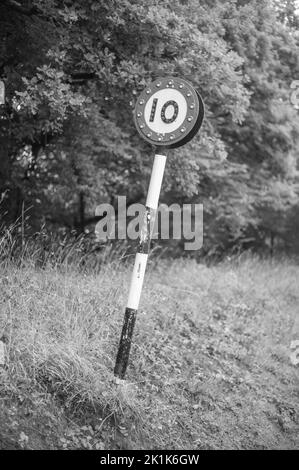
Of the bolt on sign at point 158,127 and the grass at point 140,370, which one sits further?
the bolt on sign at point 158,127

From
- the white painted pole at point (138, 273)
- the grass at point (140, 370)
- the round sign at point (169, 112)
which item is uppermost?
the round sign at point (169, 112)

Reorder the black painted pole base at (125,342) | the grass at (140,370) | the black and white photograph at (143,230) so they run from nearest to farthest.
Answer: the grass at (140,370) → the black and white photograph at (143,230) → the black painted pole base at (125,342)

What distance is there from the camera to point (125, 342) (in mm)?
4699

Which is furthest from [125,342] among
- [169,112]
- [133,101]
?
[133,101]

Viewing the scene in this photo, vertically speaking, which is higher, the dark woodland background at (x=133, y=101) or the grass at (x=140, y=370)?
the dark woodland background at (x=133, y=101)

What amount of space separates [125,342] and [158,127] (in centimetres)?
204

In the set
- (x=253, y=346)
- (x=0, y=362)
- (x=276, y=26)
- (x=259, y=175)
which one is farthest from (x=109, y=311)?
(x=259, y=175)

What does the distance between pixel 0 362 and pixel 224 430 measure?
233 centimetres

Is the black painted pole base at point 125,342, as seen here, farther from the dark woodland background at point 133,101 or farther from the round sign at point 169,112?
the dark woodland background at point 133,101

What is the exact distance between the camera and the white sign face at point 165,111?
4.59m

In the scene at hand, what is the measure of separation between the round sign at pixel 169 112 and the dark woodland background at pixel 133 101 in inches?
57.9

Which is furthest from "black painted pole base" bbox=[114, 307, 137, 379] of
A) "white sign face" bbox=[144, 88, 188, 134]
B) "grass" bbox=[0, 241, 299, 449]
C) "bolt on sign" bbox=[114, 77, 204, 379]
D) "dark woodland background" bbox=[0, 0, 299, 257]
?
"dark woodland background" bbox=[0, 0, 299, 257]

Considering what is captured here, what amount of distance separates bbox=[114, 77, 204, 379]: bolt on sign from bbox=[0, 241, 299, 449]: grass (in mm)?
451

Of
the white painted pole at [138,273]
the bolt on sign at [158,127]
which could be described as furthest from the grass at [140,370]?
the bolt on sign at [158,127]
